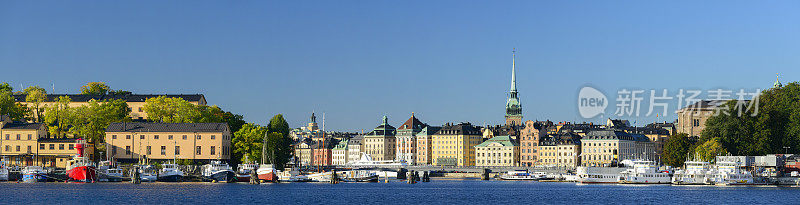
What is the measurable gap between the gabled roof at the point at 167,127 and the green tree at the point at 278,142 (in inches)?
208

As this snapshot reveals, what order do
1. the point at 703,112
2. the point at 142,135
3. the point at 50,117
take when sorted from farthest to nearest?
the point at 703,112, the point at 50,117, the point at 142,135

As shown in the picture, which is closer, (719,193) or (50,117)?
(719,193)

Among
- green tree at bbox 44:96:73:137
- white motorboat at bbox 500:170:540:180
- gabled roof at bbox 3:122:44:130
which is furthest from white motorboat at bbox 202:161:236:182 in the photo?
white motorboat at bbox 500:170:540:180

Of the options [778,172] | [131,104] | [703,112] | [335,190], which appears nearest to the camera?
[335,190]

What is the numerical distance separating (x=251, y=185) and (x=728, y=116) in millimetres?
51723

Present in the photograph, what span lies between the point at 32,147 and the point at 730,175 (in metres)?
75.0

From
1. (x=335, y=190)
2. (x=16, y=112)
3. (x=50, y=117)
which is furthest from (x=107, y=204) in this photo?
(x=16, y=112)

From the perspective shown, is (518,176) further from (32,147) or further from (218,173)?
(32,147)

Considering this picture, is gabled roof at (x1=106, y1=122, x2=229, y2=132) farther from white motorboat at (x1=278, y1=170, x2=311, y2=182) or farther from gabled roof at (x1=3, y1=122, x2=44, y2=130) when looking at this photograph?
gabled roof at (x1=3, y1=122, x2=44, y2=130)

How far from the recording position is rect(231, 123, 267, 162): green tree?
13312cm

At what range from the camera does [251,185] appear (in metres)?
121

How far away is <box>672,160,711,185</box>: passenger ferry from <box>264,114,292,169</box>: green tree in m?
43.3

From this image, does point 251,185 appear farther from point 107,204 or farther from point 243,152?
point 107,204

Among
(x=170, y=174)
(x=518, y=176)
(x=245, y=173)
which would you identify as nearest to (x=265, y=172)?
(x=245, y=173)
